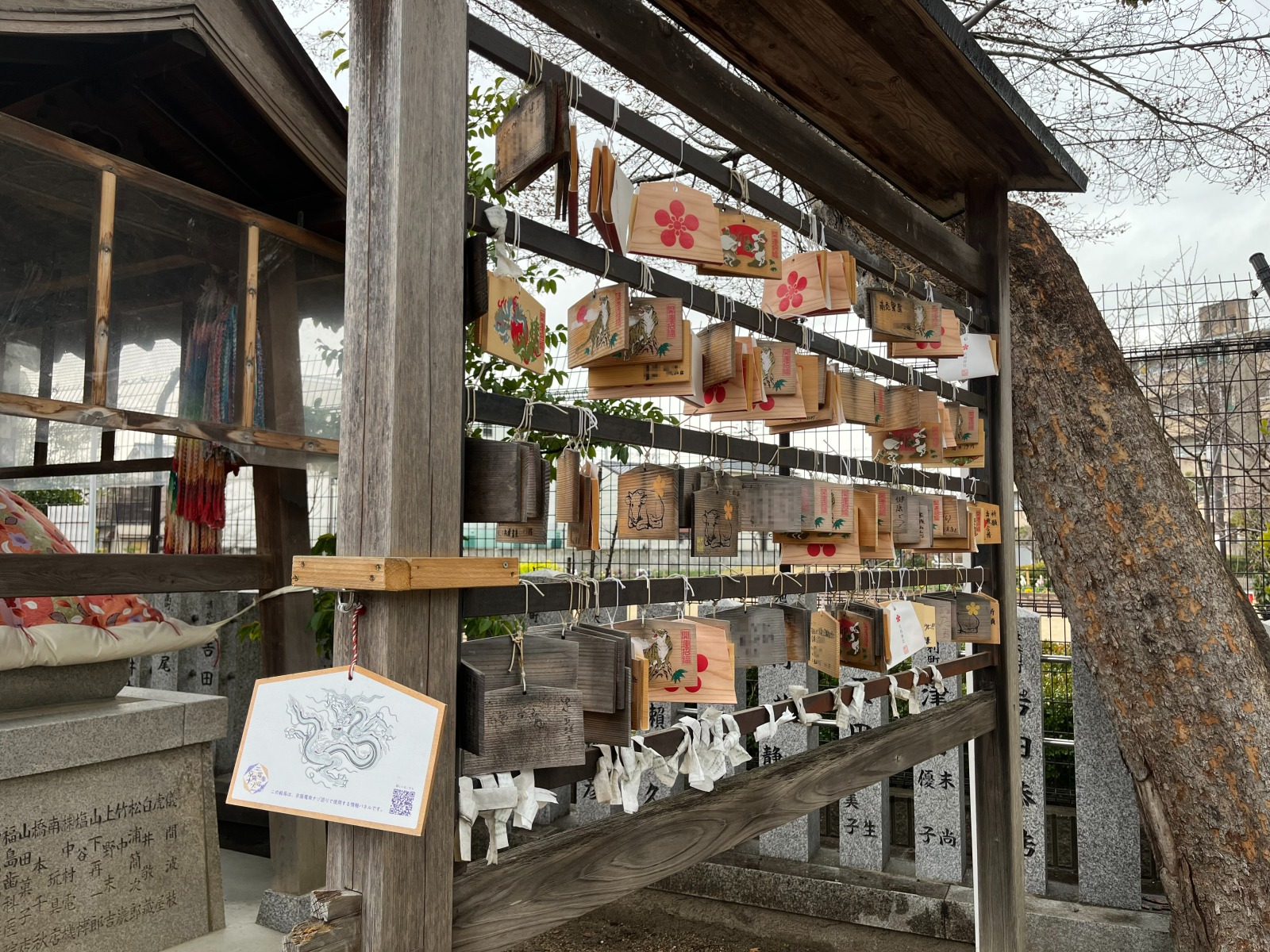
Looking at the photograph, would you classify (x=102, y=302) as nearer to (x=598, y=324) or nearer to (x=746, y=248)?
(x=598, y=324)

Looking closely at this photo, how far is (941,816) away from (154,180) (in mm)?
4674

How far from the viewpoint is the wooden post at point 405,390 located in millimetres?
1523

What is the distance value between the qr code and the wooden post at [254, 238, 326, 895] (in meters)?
2.80

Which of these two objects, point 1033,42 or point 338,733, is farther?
point 1033,42

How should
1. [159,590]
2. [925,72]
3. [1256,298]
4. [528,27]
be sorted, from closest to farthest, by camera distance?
1. [925,72]
2. [159,590]
3. [528,27]
4. [1256,298]

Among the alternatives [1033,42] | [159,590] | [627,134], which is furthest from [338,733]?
[1033,42]

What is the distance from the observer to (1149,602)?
398 centimetres

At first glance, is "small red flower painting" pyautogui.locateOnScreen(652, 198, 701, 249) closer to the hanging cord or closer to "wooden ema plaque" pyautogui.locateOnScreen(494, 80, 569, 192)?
"wooden ema plaque" pyautogui.locateOnScreen(494, 80, 569, 192)

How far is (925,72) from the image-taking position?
3.08 meters

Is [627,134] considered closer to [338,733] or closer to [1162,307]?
[338,733]

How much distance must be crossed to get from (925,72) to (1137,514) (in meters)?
2.28

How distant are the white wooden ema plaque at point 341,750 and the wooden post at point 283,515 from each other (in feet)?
8.65

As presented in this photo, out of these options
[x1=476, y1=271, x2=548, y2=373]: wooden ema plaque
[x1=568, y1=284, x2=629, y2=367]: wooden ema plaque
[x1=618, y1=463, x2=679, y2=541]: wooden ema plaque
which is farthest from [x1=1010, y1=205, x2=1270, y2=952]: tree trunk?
[x1=476, y1=271, x2=548, y2=373]: wooden ema plaque

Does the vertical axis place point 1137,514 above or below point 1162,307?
below
